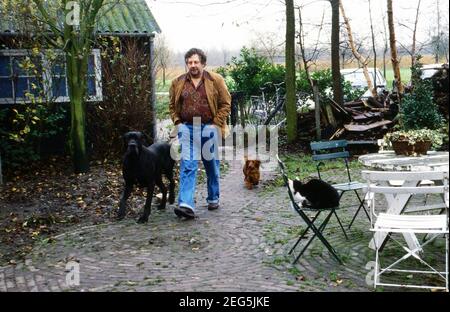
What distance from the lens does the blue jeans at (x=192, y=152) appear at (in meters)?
7.59

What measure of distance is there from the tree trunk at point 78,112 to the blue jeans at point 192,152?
14.8 feet

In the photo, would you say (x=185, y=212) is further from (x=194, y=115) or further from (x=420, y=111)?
(x=420, y=111)

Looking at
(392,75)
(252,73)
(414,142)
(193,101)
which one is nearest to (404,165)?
(414,142)

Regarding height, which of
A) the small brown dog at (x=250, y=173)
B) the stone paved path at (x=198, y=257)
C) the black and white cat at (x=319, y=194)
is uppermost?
the black and white cat at (x=319, y=194)

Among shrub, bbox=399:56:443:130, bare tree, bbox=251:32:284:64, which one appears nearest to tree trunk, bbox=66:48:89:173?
shrub, bbox=399:56:443:130

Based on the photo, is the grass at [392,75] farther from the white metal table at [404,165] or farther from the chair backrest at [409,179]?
the chair backrest at [409,179]

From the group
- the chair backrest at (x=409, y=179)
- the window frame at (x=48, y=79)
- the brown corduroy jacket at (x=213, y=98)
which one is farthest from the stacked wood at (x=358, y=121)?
the chair backrest at (x=409, y=179)

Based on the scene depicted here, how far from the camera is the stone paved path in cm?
521

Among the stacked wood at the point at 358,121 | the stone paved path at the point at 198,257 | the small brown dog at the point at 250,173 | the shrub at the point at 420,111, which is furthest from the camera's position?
the stacked wood at the point at 358,121

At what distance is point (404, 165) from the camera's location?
5832mm

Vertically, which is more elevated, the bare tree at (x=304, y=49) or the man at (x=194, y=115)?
the bare tree at (x=304, y=49)

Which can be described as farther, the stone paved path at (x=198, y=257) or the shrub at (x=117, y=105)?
the shrub at (x=117, y=105)

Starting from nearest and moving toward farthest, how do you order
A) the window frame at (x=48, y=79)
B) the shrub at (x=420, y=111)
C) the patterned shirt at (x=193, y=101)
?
the patterned shirt at (x=193, y=101) → the shrub at (x=420, y=111) → the window frame at (x=48, y=79)
